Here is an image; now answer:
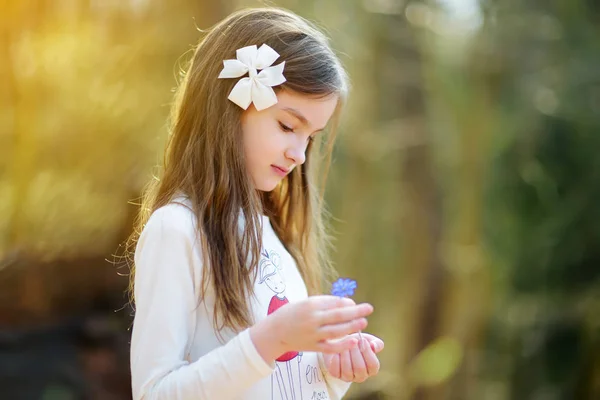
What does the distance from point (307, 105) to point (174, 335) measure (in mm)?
465

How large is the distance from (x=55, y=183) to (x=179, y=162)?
1994mm

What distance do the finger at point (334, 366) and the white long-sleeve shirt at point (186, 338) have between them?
0.04 m

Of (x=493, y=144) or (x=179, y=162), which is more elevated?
(x=493, y=144)

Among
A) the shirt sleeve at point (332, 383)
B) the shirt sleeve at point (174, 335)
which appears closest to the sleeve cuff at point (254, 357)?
the shirt sleeve at point (174, 335)

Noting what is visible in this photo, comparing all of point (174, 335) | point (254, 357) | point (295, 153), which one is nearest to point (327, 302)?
point (254, 357)

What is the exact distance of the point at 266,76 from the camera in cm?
131

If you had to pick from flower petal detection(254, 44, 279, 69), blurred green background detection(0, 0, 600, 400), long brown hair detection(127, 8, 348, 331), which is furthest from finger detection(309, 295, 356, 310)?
blurred green background detection(0, 0, 600, 400)

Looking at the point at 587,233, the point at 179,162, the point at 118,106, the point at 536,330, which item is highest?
the point at 118,106

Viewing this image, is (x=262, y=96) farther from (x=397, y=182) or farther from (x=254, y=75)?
(x=397, y=182)

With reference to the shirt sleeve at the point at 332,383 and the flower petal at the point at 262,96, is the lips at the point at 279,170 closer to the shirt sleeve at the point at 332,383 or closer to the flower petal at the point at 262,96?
the flower petal at the point at 262,96

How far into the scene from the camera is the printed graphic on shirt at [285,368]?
1.26 meters

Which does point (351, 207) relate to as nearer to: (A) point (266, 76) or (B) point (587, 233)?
(B) point (587, 233)

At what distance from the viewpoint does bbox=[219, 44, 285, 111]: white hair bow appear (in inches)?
51.2

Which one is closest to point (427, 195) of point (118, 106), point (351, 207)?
point (351, 207)
